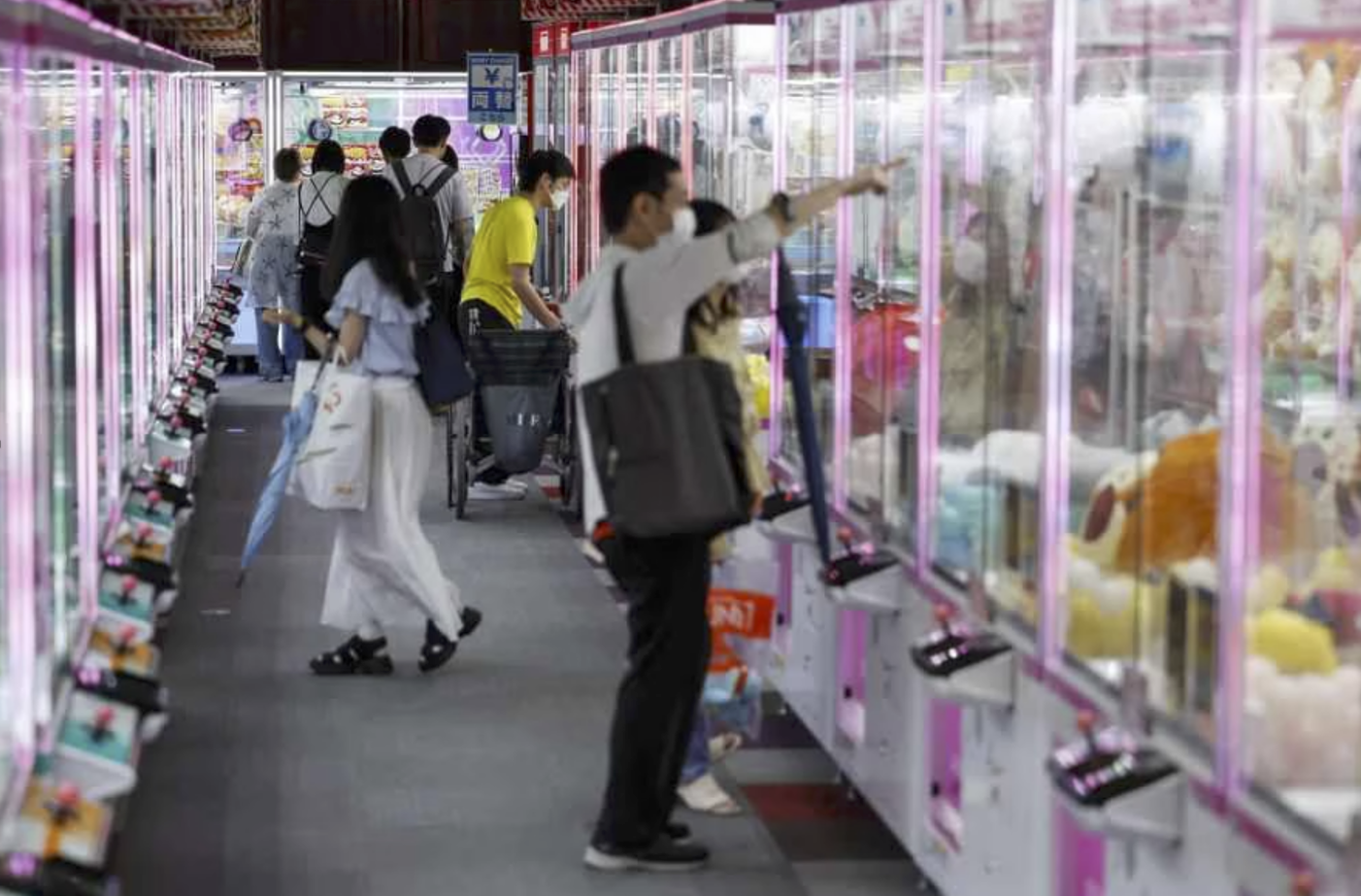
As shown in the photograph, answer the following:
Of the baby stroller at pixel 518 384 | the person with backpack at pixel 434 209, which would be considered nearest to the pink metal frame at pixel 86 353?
the baby stroller at pixel 518 384

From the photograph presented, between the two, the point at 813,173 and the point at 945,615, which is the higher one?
the point at 813,173

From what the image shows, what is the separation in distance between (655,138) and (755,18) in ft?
5.85

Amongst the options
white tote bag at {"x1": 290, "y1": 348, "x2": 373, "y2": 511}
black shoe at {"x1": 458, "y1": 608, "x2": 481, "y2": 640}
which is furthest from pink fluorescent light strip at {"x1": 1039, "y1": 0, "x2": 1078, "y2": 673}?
black shoe at {"x1": 458, "y1": 608, "x2": 481, "y2": 640}

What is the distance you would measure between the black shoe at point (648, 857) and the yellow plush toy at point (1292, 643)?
2095mm

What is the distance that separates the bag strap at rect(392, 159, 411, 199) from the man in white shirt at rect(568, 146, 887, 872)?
6.05 m

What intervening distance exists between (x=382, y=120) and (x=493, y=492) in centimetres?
655

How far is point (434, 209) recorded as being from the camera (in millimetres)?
11219

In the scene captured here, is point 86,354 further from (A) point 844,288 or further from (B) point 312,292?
(B) point 312,292

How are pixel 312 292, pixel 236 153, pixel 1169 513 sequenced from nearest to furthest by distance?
pixel 1169 513
pixel 312 292
pixel 236 153

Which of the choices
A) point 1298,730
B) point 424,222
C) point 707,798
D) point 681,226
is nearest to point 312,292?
point 424,222

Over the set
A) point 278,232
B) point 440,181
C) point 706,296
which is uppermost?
point 440,181

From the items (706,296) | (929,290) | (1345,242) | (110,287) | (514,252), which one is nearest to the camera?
(929,290)

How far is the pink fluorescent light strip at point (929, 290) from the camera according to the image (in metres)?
5.03

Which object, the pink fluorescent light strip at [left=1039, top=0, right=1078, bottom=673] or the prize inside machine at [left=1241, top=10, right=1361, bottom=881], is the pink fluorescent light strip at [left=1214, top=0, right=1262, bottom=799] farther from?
the pink fluorescent light strip at [left=1039, top=0, right=1078, bottom=673]
